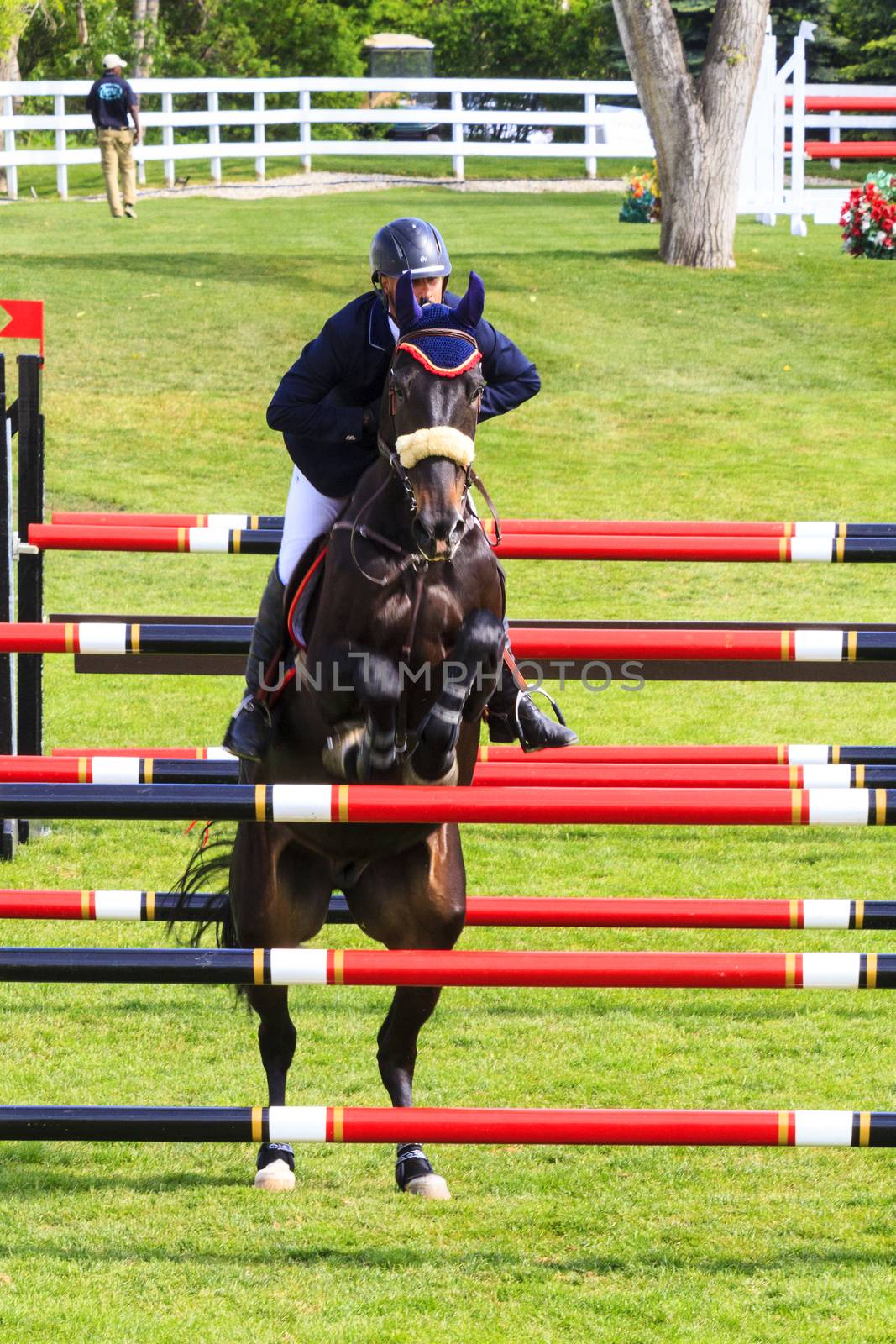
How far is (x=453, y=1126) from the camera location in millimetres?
3625

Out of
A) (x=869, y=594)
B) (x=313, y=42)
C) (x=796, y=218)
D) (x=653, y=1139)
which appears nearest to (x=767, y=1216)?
(x=653, y=1139)

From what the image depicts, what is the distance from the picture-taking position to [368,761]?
412 centimetres

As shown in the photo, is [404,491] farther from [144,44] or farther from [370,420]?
[144,44]

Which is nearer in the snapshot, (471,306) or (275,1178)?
(471,306)

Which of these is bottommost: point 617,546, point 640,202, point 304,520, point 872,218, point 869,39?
point 617,546

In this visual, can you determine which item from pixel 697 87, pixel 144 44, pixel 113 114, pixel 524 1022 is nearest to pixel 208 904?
pixel 524 1022

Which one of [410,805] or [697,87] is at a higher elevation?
[697,87]

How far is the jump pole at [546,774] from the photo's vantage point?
12.3 ft

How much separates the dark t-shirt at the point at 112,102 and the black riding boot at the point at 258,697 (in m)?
19.7

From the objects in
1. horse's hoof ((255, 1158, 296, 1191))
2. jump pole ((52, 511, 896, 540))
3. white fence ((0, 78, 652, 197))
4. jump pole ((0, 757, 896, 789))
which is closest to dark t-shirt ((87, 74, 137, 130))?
white fence ((0, 78, 652, 197))

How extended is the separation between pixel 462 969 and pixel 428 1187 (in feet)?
3.45

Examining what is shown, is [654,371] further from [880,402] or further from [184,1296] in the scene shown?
[184,1296]

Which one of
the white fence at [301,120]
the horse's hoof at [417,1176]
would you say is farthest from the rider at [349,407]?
the white fence at [301,120]

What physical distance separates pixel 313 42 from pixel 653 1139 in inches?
1550
